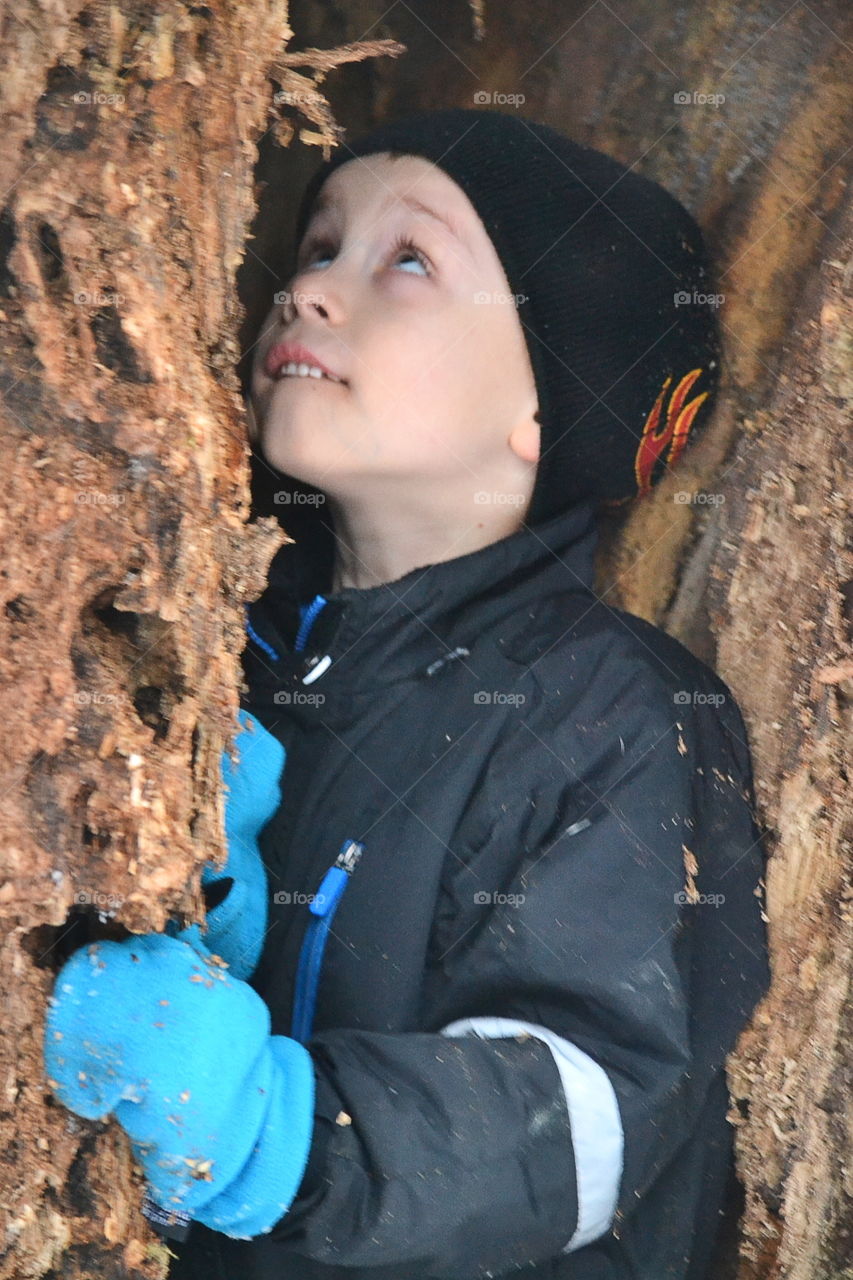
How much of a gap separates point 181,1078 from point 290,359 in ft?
2.93

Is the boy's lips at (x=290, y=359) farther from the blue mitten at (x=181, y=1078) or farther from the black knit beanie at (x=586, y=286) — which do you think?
the blue mitten at (x=181, y=1078)

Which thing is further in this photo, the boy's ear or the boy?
the boy's ear

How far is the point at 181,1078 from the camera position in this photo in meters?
1.02

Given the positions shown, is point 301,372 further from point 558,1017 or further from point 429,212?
point 558,1017

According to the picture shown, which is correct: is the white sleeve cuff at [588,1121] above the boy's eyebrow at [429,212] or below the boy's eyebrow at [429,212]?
below

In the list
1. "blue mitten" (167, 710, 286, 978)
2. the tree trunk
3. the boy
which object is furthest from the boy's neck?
the tree trunk

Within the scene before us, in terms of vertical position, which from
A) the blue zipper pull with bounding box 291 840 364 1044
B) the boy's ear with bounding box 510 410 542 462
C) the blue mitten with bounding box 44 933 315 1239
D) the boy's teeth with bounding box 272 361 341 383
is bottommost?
the blue zipper pull with bounding box 291 840 364 1044

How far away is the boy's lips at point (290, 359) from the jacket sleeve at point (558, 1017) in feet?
1.75

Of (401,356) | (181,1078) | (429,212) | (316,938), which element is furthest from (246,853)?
(429,212)

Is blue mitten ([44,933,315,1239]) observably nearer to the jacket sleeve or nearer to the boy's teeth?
the jacket sleeve

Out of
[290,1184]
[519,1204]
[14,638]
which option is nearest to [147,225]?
[14,638]

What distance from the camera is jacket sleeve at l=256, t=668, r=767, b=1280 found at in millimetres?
1111

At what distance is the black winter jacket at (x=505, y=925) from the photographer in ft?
3.73

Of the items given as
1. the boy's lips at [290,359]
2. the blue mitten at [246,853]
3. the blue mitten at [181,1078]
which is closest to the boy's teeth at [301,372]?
the boy's lips at [290,359]
